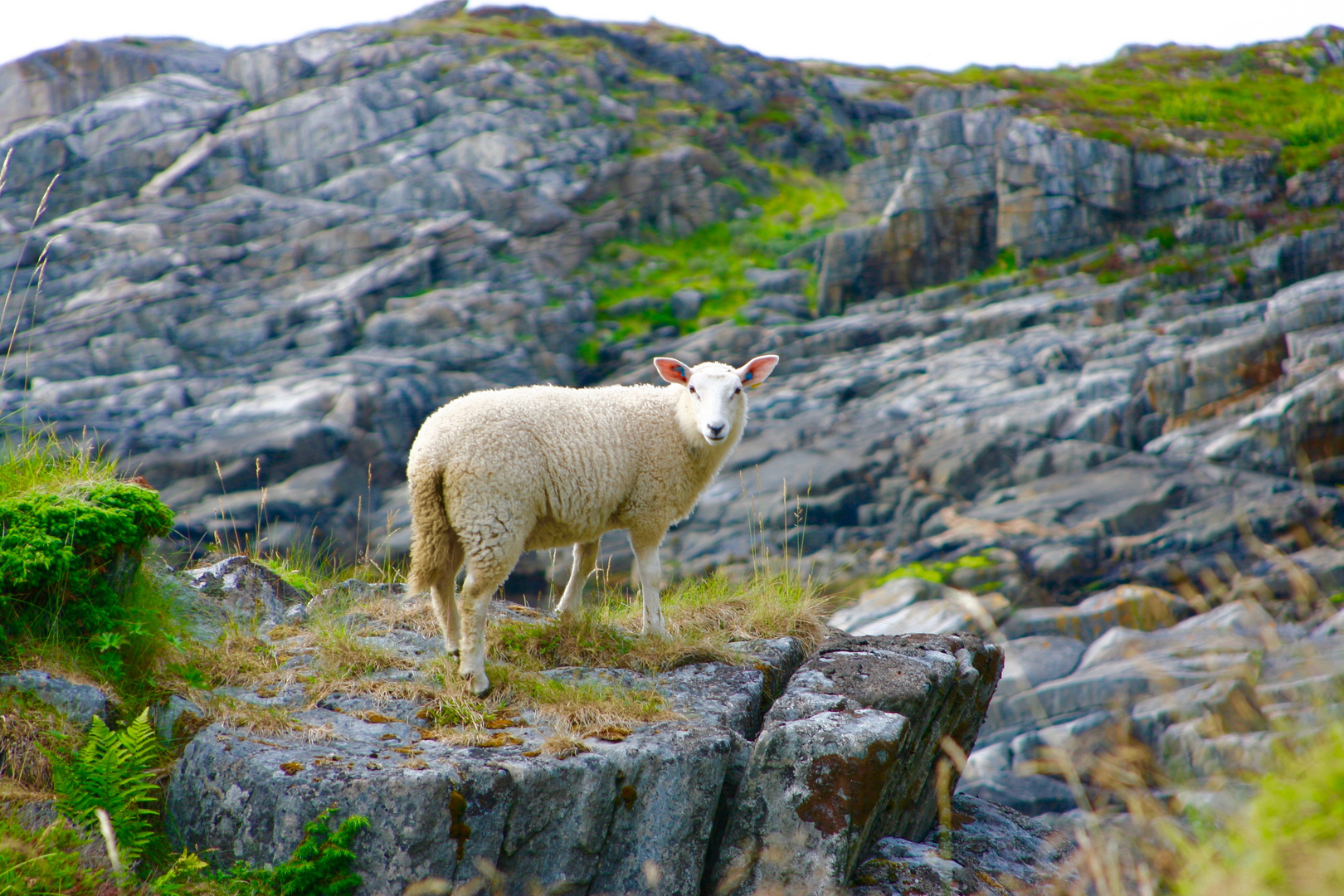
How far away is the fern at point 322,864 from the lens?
4379mm

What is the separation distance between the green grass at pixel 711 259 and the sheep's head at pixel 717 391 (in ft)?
108

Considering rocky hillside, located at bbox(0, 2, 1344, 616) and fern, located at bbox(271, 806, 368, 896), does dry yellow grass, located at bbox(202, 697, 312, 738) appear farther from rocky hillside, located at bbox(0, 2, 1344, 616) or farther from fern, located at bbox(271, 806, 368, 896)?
rocky hillside, located at bbox(0, 2, 1344, 616)

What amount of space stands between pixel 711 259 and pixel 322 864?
43967 mm

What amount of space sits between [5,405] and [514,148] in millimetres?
27472

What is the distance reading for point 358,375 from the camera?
33.5 metres

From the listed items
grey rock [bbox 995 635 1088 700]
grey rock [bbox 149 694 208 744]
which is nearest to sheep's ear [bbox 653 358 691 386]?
grey rock [bbox 149 694 208 744]

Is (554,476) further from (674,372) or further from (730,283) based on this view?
(730,283)

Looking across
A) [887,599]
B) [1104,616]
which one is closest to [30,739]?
[887,599]

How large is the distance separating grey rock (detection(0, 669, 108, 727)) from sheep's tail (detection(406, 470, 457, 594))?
2.10 m

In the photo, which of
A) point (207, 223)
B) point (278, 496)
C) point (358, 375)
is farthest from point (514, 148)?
point (278, 496)

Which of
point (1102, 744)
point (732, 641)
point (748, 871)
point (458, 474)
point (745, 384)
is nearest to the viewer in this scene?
point (748, 871)

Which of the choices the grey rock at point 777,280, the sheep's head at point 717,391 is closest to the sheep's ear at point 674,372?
the sheep's head at point 717,391

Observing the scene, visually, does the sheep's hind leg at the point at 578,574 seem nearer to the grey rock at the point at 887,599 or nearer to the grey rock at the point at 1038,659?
the grey rock at the point at 1038,659

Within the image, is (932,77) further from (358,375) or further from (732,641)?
(732,641)
